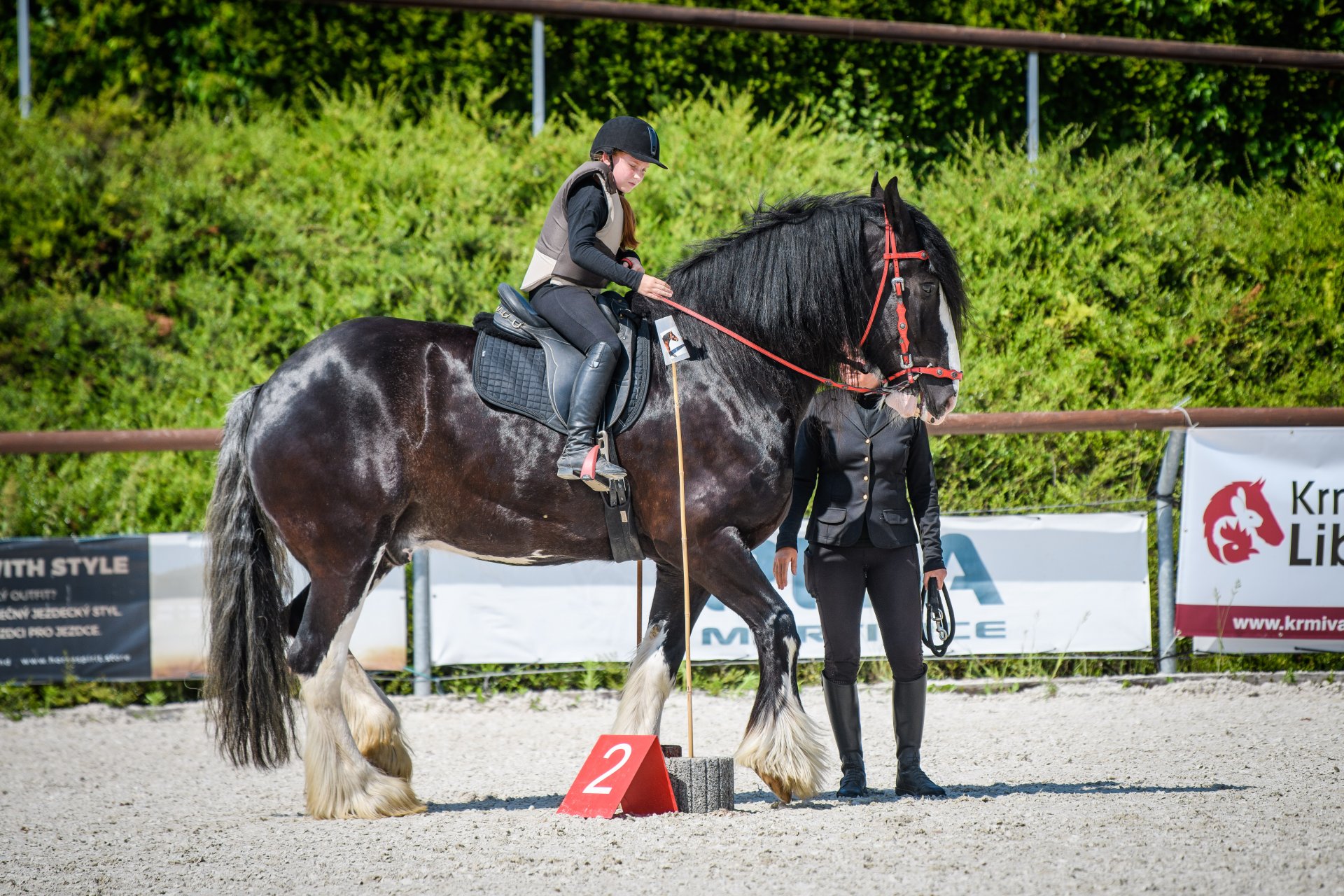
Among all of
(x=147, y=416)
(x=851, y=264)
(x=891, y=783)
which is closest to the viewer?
(x=851, y=264)

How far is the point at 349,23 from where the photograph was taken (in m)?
13.4

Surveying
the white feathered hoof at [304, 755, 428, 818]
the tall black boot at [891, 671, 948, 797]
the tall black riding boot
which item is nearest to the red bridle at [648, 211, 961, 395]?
the tall black riding boot

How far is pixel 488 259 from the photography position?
1020 centimetres

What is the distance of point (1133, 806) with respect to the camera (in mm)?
4285

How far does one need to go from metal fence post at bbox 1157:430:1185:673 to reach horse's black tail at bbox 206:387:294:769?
16.4ft

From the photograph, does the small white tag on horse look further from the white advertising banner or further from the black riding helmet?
the white advertising banner

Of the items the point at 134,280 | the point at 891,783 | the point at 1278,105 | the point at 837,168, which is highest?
the point at 1278,105

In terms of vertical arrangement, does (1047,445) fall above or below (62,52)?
below

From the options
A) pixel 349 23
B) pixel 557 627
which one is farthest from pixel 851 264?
pixel 349 23

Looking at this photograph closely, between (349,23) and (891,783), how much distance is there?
37.5ft

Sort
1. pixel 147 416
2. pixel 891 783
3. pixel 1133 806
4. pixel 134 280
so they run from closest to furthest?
1. pixel 1133 806
2. pixel 891 783
3. pixel 147 416
4. pixel 134 280

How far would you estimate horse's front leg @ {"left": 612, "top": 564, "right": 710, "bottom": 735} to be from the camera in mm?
4734

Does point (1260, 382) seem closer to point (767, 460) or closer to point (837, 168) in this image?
point (837, 168)

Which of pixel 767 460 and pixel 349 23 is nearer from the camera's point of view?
pixel 767 460
